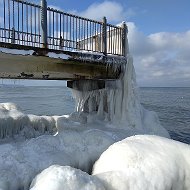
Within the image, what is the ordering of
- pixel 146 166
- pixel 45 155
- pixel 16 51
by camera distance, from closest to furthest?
pixel 146 166, pixel 45 155, pixel 16 51

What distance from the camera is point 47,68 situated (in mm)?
9383

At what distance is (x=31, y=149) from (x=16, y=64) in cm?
385

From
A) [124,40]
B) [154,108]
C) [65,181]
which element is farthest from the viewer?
[154,108]

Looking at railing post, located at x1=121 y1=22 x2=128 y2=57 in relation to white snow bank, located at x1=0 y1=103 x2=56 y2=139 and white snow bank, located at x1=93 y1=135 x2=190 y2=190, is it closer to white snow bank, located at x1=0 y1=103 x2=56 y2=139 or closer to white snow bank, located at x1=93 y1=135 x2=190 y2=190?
white snow bank, located at x1=0 y1=103 x2=56 y2=139

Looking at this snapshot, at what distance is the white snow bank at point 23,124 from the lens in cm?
1110

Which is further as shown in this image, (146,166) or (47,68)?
(47,68)

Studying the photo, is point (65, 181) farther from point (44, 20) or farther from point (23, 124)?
point (23, 124)

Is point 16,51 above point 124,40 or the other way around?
the other way around

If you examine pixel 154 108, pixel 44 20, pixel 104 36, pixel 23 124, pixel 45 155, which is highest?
pixel 44 20

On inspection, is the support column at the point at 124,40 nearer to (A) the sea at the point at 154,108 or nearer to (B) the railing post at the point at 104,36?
(B) the railing post at the point at 104,36

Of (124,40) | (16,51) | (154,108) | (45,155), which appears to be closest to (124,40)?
(124,40)

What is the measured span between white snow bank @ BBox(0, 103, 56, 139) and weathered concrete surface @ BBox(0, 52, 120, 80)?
92.0 inches

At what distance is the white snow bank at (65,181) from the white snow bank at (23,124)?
760cm

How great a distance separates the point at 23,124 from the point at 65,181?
8345mm
